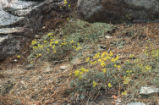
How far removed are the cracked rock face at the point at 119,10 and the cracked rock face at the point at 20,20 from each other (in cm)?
87

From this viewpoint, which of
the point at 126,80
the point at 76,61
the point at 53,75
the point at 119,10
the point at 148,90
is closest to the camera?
the point at 148,90

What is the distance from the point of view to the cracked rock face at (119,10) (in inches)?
176

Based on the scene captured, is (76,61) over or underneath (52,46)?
underneath

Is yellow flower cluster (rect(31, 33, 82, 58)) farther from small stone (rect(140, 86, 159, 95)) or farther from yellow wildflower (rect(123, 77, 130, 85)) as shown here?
small stone (rect(140, 86, 159, 95))

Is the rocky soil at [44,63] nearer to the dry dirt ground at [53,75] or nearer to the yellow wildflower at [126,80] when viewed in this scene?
the dry dirt ground at [53,75]

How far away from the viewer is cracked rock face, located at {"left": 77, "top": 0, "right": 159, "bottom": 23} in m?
4.46

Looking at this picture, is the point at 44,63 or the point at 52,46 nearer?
the point at 44,63

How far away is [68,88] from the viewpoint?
119 inches

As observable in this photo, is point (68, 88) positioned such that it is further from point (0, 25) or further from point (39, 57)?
point (0, 25)

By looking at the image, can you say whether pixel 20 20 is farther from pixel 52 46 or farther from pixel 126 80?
pixel 126 80

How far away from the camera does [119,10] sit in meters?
4.69

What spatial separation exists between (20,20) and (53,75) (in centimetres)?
191

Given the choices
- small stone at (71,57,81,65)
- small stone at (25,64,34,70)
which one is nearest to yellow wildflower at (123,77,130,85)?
small stone at (71,57,81,65)

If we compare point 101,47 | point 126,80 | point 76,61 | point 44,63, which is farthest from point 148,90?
point 44,63
